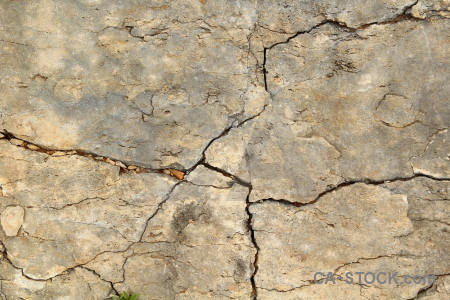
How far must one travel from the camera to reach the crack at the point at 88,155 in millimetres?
2480

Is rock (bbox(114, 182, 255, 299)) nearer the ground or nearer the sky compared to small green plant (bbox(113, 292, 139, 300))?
nearer the sky

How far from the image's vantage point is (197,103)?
247 centimetres

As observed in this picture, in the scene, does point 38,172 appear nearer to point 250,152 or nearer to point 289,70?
point 250,152

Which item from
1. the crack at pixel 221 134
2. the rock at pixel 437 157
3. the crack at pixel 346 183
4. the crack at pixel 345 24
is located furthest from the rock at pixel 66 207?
the rock at pixel 437 157

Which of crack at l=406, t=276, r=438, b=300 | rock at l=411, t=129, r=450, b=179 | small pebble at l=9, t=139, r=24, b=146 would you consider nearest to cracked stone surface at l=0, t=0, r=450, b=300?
small pebble at l=9, t=139, r=24, b=146

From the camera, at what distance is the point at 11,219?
2.47m

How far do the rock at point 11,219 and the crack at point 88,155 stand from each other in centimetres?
36

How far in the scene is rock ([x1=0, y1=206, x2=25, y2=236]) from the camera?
8.09ft

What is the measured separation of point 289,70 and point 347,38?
0.36 m

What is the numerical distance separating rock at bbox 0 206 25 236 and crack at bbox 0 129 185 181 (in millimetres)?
359

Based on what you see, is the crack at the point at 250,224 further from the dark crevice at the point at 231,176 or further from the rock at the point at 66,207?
the rock at the point at 66,207

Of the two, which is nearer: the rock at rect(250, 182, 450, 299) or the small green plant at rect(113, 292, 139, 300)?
the rock at rect(250, 182, 450, 299)

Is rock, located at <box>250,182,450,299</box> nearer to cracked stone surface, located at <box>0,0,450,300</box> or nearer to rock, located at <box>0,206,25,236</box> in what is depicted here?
cracked stone surface, located at <box>0,0,450,300</box>

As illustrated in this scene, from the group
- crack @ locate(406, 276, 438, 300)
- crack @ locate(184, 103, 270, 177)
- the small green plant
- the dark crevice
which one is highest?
crack @ locate(184, 103, 270, 177)
